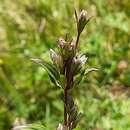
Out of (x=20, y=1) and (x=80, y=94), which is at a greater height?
(x=20, y=1)

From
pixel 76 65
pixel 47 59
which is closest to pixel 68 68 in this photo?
pixel 76 65

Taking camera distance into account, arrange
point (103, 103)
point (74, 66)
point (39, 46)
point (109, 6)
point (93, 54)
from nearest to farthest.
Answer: point (74, 66), point (103, 103), point (93, 54), point (39, 46), point (109, 6)

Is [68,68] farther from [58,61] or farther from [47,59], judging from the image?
[47,59]

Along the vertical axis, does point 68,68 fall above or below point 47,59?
below

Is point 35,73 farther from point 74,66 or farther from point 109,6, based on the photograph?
point 74,66

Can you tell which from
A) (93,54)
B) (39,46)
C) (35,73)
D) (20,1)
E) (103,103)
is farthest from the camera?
(20,1)

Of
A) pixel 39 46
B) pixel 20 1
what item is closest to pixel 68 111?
pixel 39 46

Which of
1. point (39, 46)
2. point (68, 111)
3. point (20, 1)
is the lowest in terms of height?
point (68, 111)

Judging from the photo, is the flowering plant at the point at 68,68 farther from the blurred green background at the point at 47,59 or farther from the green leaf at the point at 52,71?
the blurred green background at the point at 47,59

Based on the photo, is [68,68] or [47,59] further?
[47,59]
